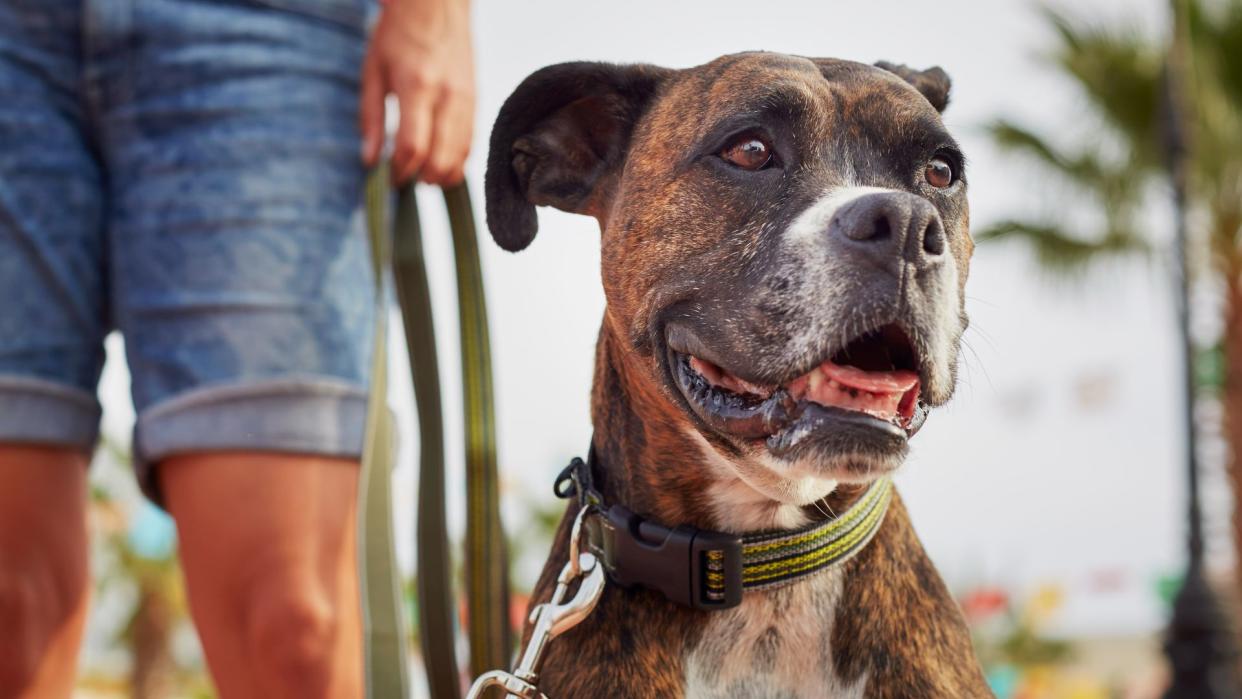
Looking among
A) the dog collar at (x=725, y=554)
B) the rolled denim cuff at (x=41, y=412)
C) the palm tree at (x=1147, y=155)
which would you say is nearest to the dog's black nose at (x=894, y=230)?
the dog collar at (x=725, y=554)

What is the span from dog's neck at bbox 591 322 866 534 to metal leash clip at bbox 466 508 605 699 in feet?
0.55

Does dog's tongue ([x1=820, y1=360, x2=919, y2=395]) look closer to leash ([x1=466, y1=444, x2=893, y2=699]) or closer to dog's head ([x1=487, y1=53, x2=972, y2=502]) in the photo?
dog's head ([x1=487, y1=53, x2=972, y2=502])

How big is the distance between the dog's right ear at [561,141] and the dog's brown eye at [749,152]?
36cm

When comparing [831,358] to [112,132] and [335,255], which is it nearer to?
[335,255]

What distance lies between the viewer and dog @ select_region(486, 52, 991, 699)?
1991 mm

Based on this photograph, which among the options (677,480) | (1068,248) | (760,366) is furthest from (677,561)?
(1068,248)

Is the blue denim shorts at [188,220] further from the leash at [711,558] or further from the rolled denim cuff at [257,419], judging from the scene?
the leash at [711,558]

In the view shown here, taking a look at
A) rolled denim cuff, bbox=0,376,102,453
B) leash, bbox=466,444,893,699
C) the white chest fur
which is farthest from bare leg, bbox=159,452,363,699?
the white chest fur

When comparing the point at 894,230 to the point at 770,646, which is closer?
the point at 894,230

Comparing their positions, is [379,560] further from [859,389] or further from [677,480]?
[859,389]

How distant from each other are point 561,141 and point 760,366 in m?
0.79

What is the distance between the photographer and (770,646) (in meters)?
2.34

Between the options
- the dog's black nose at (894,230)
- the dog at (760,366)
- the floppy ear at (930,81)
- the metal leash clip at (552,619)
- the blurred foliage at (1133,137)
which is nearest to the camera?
the dog's black nose at (894,230)

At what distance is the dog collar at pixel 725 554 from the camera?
2.27 meters
